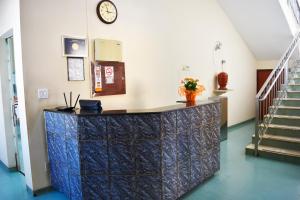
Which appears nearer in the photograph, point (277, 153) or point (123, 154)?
point (123, 154)

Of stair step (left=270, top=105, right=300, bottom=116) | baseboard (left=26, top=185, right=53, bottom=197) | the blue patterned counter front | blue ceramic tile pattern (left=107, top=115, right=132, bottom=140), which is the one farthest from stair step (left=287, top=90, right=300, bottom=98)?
baseboard (left=26, top=185, right=53, bottom=197)

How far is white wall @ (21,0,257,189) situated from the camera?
3082 millimetres

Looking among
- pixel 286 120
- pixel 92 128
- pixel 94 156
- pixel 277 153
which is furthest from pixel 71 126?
pixel 286 120

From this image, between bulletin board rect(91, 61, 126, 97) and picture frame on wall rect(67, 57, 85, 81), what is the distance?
6.6 inches

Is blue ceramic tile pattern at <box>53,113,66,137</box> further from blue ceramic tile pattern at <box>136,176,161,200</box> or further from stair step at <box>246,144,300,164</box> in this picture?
stair step at <box>246,144,300,164</box>

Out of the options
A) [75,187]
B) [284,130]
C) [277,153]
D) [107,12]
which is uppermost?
[107,12]

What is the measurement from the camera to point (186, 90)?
341 centimetres

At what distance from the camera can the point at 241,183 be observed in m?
3.38

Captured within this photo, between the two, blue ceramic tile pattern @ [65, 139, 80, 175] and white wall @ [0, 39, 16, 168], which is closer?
blue ceramic tile pattern @ [65, 139, 80, 175]

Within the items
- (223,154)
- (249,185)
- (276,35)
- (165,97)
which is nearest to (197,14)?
(165,97)

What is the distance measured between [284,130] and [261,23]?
3.08 metres

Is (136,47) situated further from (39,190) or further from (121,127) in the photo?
(39,190)

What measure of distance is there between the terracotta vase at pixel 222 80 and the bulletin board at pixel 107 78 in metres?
3.04

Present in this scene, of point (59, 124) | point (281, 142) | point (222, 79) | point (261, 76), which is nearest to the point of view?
point (59, 124)
